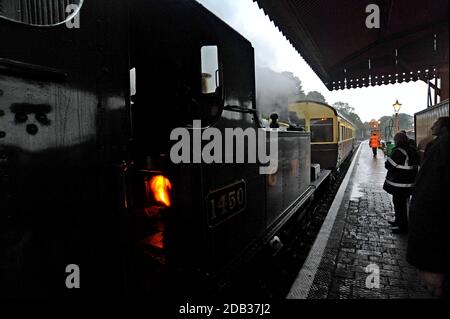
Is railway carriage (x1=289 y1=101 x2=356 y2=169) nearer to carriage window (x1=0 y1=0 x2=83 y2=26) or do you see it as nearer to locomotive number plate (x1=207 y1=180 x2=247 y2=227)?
locomotive number plate (x1=207 y1=180 x2=247 y2=227)

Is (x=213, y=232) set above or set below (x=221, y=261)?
above

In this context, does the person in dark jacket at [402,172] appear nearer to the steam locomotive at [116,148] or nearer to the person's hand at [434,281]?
the steam locomotive at [116,148]

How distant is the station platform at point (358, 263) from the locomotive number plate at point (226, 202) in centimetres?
133

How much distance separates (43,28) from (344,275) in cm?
387

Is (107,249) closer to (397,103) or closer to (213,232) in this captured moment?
(213,232)

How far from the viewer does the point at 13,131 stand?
3.95ft

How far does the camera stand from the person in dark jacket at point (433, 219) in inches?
44.6

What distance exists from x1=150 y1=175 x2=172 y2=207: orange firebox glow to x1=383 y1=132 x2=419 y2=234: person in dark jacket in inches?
157

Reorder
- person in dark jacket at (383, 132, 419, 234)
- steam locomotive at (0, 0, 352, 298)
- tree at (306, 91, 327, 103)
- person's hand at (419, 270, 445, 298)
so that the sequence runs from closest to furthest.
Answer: person's hand at (419, 270, 445, 298) → steam locomotive at (0, 0, 352, 298) → person in dark jacket at (383, 132, 419, 234) → tree at (306, 91, 327, 103)

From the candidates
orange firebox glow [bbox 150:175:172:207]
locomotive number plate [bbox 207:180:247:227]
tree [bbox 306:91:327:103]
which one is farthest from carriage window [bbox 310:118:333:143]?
tree [bbox 306:91:327:103]

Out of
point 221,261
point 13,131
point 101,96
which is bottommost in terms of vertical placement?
point 221,261

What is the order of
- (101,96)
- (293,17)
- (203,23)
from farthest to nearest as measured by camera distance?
(293,17), (203,23), (101,96)

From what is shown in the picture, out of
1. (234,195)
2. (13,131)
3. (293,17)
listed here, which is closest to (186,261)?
(234,195)

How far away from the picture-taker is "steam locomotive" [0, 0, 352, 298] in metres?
1.24
